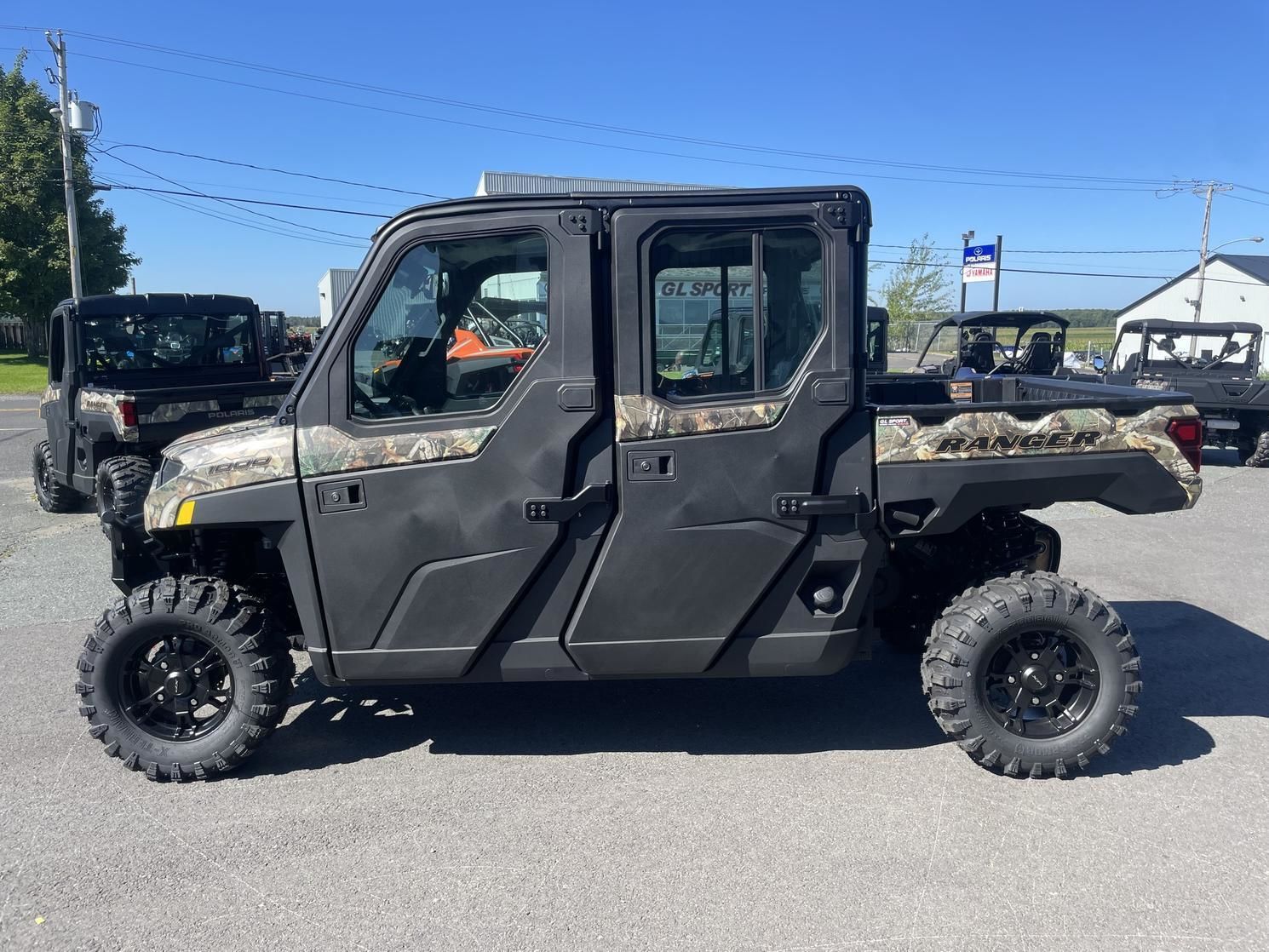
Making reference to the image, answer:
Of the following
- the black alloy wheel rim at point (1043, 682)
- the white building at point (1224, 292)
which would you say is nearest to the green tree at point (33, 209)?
the black alloy wheel rim at point (1043, 682)

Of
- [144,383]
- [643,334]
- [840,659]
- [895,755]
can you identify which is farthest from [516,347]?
[144,383]

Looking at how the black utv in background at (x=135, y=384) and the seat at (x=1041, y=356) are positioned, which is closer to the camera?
the black utv in background at (x=135, y=384)

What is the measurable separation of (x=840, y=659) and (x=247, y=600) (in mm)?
2524

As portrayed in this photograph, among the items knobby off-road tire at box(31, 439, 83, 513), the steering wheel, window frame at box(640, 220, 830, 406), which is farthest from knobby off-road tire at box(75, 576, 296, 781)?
knobby off-road tire at box(31, 439, 83, 513)

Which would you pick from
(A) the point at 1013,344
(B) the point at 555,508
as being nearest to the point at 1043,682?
(B) the point at 555,508

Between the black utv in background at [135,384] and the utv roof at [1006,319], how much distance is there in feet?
32.9

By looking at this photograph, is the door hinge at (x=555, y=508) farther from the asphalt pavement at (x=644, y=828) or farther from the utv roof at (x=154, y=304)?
the utv roof at (x=154, y=304)

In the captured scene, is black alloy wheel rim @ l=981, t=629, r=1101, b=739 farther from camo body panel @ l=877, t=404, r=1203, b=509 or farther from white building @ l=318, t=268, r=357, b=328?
white building @ l=318, t=268, r=357, b=328

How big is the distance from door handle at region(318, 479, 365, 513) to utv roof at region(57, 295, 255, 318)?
653 centimetres

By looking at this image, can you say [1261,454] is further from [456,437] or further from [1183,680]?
[456,437]

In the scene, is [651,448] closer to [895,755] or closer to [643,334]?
[643,334]

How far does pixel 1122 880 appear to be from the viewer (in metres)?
3.09

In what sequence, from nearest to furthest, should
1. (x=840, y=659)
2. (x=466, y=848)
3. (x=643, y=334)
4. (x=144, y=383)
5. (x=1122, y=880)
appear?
(x=1122, y=880), (x=466, y=848), (x=643, y=334), (x=840, y=659), (x=144, y=383)

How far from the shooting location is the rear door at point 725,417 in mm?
3568
